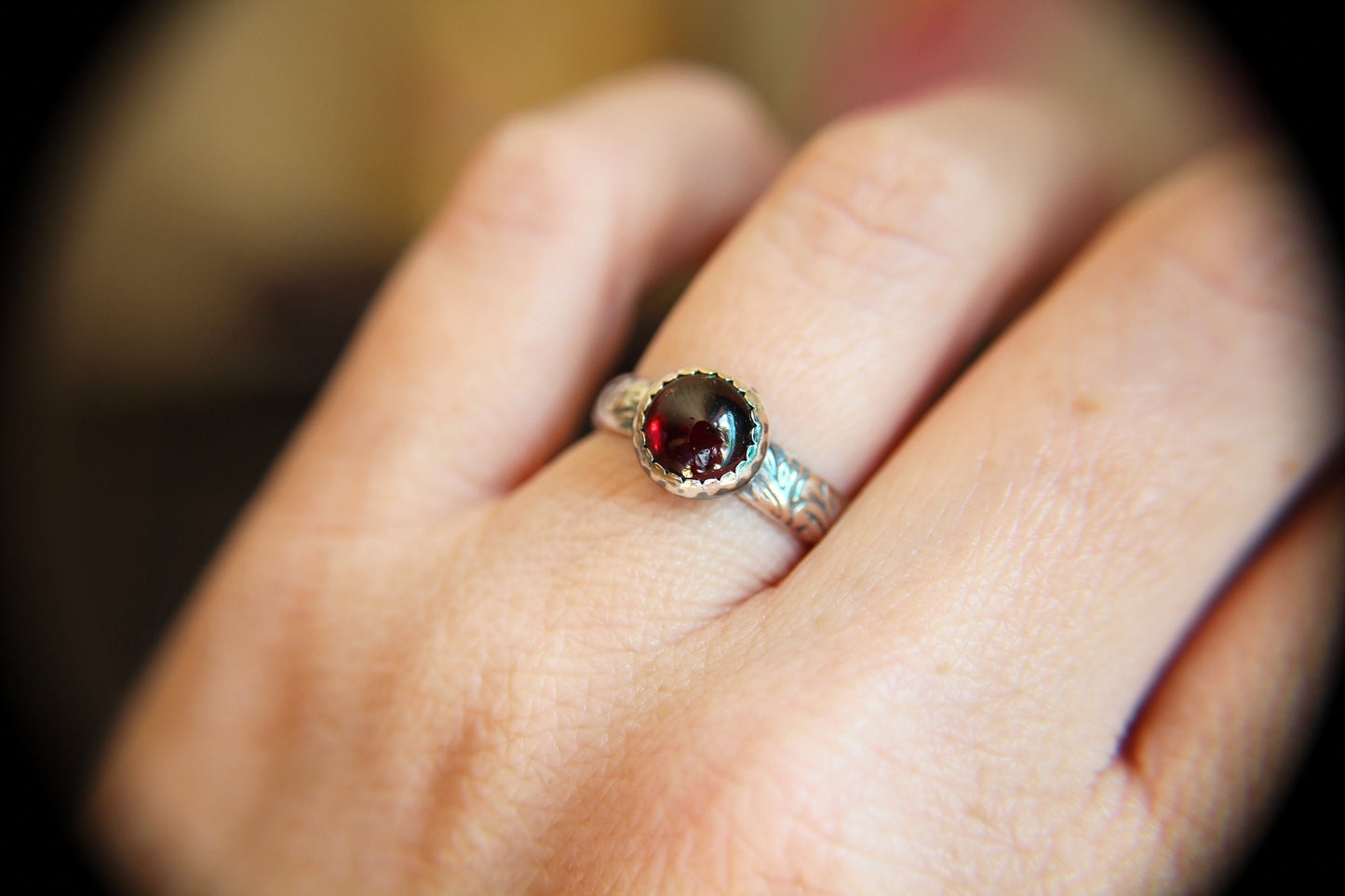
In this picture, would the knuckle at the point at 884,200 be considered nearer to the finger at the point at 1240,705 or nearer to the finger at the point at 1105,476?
the finger at the point at 1105,476

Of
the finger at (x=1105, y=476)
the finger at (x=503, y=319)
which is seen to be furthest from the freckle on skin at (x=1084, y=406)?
the finger at (x=503, y=319)

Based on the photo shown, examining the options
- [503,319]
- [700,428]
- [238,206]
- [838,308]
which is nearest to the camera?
[700,428]

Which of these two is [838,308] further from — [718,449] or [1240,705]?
[1240,705]

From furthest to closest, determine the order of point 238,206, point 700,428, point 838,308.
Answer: point 238,206 → point 838,308 → point 700,428

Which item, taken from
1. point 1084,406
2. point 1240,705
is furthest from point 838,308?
point 1240,705

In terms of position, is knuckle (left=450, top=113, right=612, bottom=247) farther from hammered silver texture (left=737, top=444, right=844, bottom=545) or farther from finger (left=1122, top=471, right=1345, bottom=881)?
finger (left=1122, top=471, right=1345, bottom=881)

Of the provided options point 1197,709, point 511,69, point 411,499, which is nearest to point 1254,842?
point 1197,709

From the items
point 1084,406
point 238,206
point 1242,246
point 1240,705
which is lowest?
point 238,206
